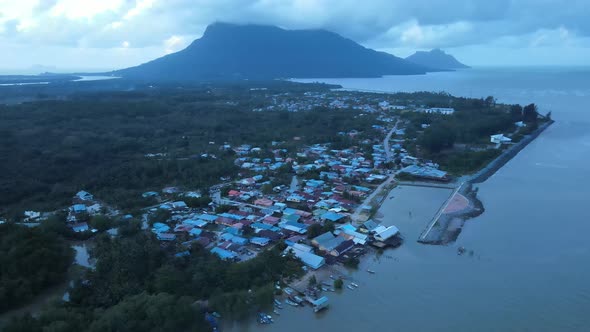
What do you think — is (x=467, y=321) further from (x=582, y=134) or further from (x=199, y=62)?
(x=199, y=62)

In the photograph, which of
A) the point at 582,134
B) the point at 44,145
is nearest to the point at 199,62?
the point at 44,145

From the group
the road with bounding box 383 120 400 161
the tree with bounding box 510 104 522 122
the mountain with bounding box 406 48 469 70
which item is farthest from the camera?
the mountain with bounding box 406 48 469 70

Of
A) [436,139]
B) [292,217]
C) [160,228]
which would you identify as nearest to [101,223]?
[160,228]

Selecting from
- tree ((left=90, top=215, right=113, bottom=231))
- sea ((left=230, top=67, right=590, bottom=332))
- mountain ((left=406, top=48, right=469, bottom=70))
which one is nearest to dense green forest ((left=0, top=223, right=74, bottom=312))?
tree ((left=90, top=215, right=113, bottom=231))

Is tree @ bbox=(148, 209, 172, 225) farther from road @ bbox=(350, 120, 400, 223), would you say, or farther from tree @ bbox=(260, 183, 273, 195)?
road @ bbox=(350, 120, 400, 223)

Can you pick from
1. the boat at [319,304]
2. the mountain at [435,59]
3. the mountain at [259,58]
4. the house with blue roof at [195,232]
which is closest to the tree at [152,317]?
the boat at [319,304]

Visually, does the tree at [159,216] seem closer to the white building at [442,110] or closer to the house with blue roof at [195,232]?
the house with blue roof at [195,232]
